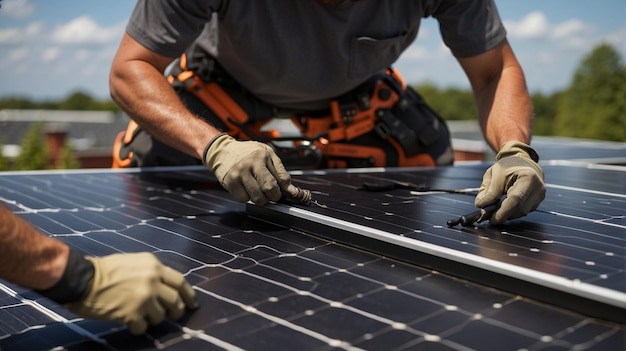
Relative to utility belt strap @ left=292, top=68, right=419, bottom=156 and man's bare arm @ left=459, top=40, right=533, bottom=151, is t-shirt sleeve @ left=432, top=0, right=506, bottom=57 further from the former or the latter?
utility belt strap @ left=292, top=68, right=419, bottom=156

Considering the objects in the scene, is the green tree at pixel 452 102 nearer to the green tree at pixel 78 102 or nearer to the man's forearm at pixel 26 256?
the green tree at pixel 78 102

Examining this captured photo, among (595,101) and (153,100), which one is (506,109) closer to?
(153,100)

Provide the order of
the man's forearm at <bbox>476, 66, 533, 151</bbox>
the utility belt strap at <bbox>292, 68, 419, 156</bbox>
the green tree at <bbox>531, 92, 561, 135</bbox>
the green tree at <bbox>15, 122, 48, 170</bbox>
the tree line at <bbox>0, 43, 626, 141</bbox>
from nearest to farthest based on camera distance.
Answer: the man's forearm at <bbox>476, 66, 533, 151</bbox>
the utility belt strap at <bbox>292, 68, 419, 156</bbox>
the green tree at <bbox>15, 122, 48, 170</bbox>
the tree line at <bbox>0, 43, 626, 141</bbox>
the green tree at <bbox>531, 92, 561, 135</bbox>

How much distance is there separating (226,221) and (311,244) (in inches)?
21.6

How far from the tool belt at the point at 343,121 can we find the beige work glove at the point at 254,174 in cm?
173

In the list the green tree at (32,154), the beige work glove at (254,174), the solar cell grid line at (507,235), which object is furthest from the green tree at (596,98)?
the beige work glove at (254,174)

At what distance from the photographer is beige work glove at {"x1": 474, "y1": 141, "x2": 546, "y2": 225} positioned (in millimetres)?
2443

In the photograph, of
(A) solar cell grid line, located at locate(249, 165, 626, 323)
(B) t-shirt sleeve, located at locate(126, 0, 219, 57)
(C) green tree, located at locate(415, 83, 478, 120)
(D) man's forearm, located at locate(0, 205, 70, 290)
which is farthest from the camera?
(C) green tree, located at locate(415, 83, 478, 120)

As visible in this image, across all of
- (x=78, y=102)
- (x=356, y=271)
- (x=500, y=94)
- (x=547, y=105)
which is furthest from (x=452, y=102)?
(x=356, y=271)

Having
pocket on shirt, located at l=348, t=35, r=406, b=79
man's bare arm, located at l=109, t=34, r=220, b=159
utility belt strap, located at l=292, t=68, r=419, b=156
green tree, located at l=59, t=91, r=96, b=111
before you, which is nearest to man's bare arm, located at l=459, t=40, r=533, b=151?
pocket on shirt, located at l=348, t=35, r=406, b=79

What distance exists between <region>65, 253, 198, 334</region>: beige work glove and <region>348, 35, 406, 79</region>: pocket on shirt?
9.21 ft

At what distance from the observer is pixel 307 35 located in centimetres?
403

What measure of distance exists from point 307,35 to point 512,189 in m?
1.98

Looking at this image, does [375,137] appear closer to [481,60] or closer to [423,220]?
[481,60]
